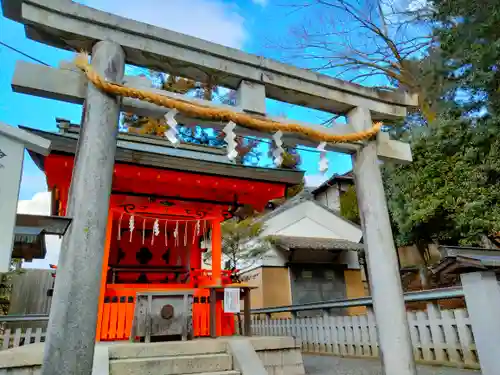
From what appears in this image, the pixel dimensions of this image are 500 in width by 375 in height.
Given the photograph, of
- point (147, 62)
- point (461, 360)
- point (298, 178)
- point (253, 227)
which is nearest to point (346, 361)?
point (461, 360)

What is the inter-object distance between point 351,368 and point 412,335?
3.83 feet

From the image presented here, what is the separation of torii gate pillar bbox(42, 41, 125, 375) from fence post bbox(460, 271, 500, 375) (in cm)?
396

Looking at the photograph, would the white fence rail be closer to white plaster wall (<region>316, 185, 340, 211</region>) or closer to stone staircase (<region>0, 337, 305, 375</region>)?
stone staircase (<region>0, 337, 305, 375</region>)

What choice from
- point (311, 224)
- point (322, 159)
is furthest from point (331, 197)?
point (322, 159)

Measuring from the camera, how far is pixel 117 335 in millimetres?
6180

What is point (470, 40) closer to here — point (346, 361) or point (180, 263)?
point (346, 361)

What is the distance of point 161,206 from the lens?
7426 millimetres

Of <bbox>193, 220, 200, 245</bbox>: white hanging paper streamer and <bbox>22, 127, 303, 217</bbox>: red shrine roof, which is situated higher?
<bbox>22, 127, 303, 217</bbox>: red shrine roof

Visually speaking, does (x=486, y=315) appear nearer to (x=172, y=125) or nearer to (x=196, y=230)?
(x=172, y=125)

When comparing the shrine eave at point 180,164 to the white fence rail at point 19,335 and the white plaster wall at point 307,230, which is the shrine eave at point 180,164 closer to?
the white fence rail at point 19,335

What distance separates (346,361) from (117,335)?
13.9ft

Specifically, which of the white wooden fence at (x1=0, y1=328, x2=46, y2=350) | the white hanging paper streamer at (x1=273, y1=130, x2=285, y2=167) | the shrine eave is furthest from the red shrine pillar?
the white wooden fence at (x1=0, y1=328, x2=46, y2=350)

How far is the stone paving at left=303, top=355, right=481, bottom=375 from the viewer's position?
494 cm

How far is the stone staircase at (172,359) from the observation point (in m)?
4.30
